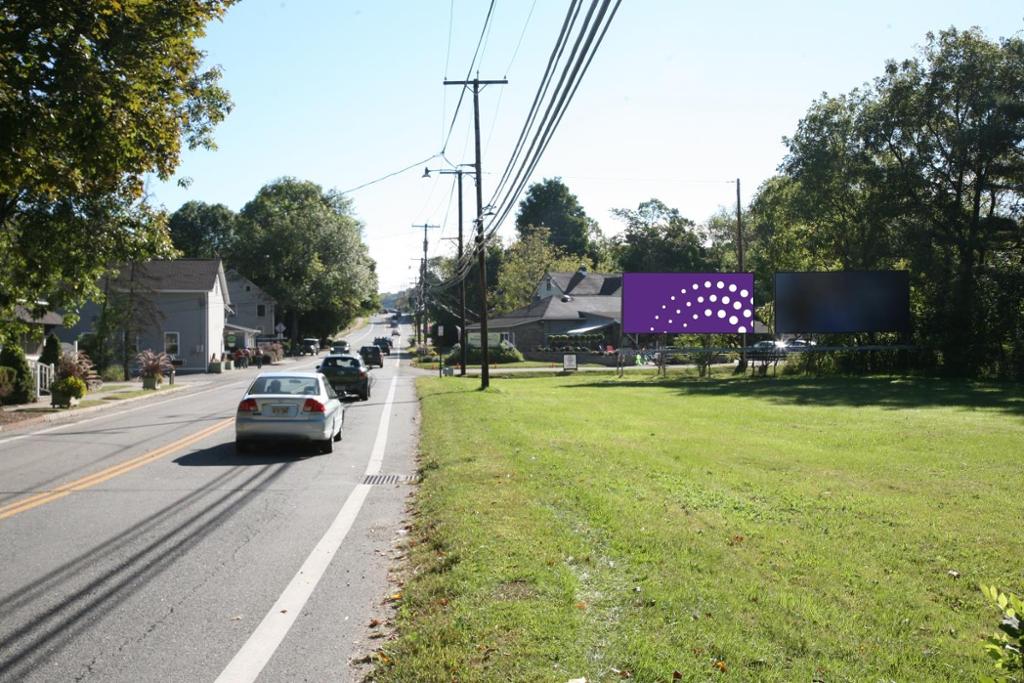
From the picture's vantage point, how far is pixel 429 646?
548 cm

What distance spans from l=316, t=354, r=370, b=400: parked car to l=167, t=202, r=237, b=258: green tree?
88645mm

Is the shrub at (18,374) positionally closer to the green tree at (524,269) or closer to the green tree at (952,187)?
the green tree at (952,187)

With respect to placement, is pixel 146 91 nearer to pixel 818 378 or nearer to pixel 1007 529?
pixel 1007 529

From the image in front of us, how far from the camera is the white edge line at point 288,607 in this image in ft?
17.7

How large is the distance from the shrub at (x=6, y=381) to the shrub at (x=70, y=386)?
49.9 inches

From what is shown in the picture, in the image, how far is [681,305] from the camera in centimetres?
4469

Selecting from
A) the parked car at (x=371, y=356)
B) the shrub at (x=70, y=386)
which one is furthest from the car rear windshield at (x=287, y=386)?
the parked car at (x=371, y=356)

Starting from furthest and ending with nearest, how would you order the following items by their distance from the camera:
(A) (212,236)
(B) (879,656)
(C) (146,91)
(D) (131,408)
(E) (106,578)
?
(A) (212,236)
(D) (131,408)
(C) (146,91)
(E) (106,578)
(B) (879,656)

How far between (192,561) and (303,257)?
8678 centimetres

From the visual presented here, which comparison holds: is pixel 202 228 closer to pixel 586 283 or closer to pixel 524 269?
pixel 524 269

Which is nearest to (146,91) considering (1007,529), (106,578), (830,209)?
(106,578)

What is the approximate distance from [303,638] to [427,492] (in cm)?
551

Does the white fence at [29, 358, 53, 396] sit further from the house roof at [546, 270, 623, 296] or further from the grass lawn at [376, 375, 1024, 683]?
the house roof at [546, 270, 623, 296]

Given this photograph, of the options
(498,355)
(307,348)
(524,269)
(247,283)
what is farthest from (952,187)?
(247,283)
